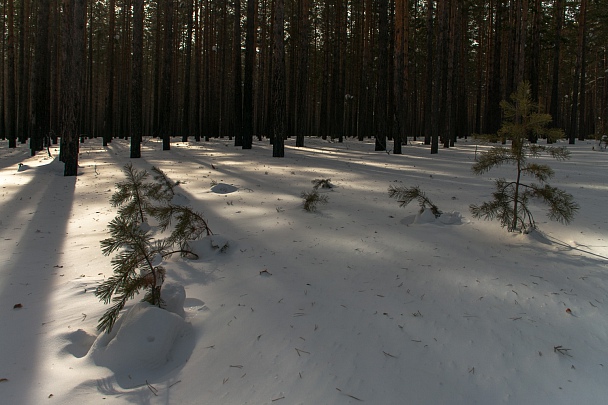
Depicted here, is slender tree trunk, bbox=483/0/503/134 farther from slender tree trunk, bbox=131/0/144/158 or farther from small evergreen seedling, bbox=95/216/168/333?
small evergreen seedling, bbox=95/216/168/333

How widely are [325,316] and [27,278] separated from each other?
263 centimetres

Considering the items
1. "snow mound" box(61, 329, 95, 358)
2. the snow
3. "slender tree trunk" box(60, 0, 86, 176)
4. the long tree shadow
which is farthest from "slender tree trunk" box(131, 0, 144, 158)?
"snow mound" box(61, 329, 95, 358)

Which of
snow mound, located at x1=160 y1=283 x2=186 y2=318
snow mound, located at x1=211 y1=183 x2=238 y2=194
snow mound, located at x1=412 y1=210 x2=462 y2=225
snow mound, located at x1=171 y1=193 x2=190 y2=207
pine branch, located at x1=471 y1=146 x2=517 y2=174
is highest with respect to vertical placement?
pine branch, located at x1=471 y1=146 x2=517 y2=174

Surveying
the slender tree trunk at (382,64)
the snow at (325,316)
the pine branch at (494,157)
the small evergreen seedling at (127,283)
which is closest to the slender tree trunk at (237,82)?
the slender tree trunk at (382,64)

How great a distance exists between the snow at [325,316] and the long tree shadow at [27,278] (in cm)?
1

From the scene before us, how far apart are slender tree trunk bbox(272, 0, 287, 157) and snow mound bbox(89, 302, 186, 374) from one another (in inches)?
407

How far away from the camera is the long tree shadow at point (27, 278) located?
90.7 inches

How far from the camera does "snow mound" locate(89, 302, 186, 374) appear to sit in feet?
7.85

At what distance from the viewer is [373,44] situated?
28938mm

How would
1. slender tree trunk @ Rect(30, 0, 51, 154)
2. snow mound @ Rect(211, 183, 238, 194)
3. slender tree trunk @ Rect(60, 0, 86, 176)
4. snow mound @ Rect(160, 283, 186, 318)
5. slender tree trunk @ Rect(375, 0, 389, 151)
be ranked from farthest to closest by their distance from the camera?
slender tree trunk @ Rect(375, 0, 389, 151) → slender tree trunk @ Rect(30, 0, 51, 154) → slender tree trunk @ Rect(60, 0, 86, 176) → snow mound @ Rect(211, 183, 238, 194) → snow mound @ Rect(160, 283, 186, 318)

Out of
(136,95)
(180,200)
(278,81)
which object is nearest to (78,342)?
(180,200)

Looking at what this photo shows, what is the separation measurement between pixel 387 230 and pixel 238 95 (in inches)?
548

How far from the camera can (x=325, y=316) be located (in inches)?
113

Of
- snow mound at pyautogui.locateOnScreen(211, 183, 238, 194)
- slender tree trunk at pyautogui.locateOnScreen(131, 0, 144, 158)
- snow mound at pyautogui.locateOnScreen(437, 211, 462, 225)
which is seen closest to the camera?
snow mound at pyautogui.locateOnScreen(437, 211, 462, 225)
